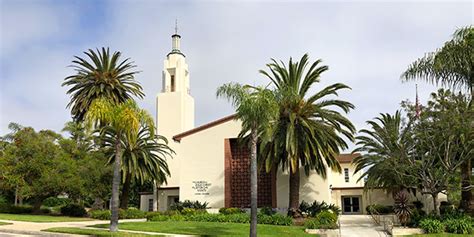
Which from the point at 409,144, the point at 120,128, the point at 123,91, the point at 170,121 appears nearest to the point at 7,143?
the point at 123,91

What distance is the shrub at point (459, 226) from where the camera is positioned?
23109 mm

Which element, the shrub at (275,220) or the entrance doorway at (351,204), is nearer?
the shrub at (275,220)

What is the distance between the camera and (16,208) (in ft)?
126

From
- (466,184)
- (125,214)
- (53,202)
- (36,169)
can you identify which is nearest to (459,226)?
(466,184)

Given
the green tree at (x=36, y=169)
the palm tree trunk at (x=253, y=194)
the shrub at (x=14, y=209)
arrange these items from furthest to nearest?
the shrub at (x=14, y=209) < the green tree at (x=36, y=169) < the palm tree trunk at (x=253, y=194)

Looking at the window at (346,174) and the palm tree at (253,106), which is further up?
the palm tree at (253,106)

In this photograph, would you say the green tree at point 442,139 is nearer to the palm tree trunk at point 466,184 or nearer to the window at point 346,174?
the palm tree trunk at point 466,184

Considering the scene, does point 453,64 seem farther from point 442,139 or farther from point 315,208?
point 315,208

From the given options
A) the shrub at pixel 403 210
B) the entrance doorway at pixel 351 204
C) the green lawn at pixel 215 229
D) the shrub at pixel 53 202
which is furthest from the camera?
the shrub at pixel 53 202

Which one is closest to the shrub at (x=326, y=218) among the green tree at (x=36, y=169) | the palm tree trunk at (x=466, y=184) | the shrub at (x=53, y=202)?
the palm tree trunk at (x=466, y=184)

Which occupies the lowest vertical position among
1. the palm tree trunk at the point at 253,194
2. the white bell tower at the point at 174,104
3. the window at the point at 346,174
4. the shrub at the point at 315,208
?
the shrub at the point at 315,208

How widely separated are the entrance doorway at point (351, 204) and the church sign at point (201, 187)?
61.4 feet

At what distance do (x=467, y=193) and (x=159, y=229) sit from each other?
61.7ft

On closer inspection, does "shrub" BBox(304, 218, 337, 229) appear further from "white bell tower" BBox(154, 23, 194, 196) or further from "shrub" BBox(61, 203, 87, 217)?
"white bell tower" BBox(154, 23, 194, 196)
